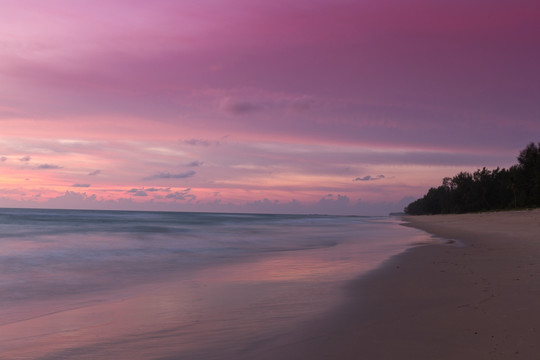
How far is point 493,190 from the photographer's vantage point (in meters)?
114

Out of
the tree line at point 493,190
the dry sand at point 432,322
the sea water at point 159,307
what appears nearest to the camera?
the dry sand at point 432,322

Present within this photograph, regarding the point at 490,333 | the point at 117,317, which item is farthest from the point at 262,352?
the point at 117,317

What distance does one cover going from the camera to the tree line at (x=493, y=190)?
88.1 m

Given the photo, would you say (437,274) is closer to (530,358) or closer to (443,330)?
(443,330)

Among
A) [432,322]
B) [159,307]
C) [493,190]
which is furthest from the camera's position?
[493,190]

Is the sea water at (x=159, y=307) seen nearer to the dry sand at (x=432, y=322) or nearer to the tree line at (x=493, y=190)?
Answer: the dry sand at (x=432, y=322)

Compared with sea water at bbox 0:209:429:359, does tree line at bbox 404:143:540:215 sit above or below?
above

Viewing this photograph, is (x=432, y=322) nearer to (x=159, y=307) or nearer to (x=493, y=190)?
(x=159, y=307)

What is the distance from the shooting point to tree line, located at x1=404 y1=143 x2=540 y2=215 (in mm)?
88125

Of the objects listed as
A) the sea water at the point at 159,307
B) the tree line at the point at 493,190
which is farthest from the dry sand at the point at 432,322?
the tree line at the point at 493,190

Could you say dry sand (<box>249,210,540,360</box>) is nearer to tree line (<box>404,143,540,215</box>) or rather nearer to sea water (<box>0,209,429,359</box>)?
sea water (<box>0,209,429,359</box>)

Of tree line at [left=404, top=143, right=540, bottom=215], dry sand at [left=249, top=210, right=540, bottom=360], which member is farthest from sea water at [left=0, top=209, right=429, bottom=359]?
tree line at [left=404, top=143, right=540, bottom=215]

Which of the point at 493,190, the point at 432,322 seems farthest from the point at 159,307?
the point at 493,190

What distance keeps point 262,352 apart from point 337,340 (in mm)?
1169
